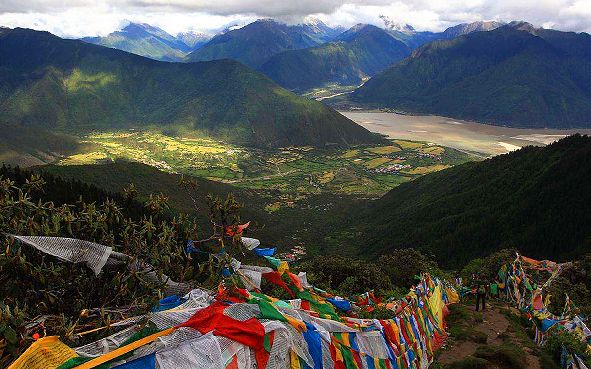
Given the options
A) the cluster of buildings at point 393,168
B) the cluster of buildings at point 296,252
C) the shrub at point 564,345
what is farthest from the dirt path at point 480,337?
the cluster of buildings at point 393,168

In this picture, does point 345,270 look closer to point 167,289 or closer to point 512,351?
point 512,351

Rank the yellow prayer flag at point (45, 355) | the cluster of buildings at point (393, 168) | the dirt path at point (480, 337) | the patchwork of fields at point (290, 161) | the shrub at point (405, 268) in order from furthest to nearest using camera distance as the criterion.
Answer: the cluster of buildings at point (393, 168) < the patchwork of fields at point (290, 161) < the shrub at point (405, 268) < the dirt path at point (480, 337) < the yellow prayer flag at point (45, 355)

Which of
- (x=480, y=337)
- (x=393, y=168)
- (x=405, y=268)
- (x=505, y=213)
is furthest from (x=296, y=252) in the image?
(x=393, y=168)

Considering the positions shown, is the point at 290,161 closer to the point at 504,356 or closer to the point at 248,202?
the point at 248,202

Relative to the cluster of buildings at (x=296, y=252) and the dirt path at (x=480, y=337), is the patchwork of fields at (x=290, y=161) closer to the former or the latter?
the cluster of buildings at (x=296, y=252)

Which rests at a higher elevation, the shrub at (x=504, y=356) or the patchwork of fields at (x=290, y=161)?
the shrub at (x=504, y=356)

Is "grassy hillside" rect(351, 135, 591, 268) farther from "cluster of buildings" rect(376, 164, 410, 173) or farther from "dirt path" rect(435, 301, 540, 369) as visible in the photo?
"cluster of buildings" rect(376, 164, 410, 173)

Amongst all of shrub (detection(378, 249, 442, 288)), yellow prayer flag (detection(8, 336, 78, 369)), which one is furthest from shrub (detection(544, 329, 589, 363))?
yellow prayer flag (detection(8, 336, 78, 369))
